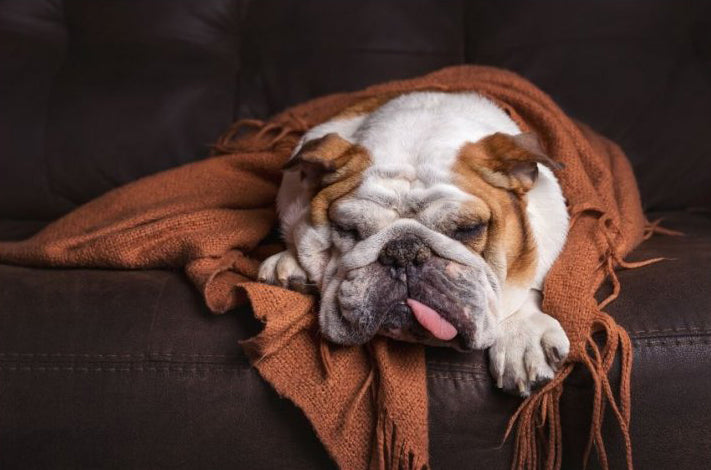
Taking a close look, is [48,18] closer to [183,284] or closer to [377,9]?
[377,9]

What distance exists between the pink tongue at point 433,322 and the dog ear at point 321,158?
311 mm

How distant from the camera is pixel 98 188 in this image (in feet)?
6.91

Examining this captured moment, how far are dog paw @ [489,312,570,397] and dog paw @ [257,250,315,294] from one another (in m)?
0.36

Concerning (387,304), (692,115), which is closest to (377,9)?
(692,115)

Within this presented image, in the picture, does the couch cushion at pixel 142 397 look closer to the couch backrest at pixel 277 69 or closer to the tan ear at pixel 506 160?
the tan ear at pixel 506 160

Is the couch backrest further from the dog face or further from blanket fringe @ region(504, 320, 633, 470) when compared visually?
blanket fringe @ region(504, 320, 633, 470)

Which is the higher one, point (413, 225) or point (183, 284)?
point (413, 225)

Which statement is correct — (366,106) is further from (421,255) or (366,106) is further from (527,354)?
(527,354)

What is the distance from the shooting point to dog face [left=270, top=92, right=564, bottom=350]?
3.68 feet

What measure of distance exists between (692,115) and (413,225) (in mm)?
1253

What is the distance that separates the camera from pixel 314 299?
125cm

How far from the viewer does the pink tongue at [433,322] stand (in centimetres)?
110

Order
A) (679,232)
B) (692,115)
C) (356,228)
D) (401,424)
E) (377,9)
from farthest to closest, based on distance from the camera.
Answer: (377,9)
(692,115)
(679,232)
(356,228)
(401,424)

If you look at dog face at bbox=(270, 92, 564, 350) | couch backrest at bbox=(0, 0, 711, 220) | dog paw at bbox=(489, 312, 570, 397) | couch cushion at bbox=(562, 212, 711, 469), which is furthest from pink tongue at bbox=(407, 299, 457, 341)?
couch backrest at bbox=(0, 0, 711, 220)
